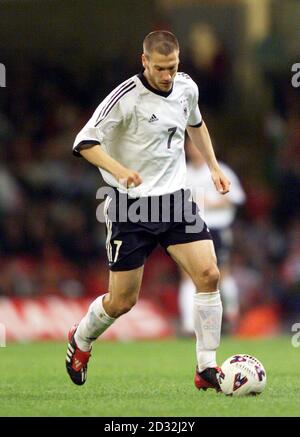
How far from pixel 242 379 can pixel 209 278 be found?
0.65 meters

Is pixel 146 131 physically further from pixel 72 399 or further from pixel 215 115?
pixel 215 115

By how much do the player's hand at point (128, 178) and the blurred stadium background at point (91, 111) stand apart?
293 inches

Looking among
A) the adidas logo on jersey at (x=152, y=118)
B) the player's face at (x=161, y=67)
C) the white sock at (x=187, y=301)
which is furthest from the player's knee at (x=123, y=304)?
the white sock at (x=187, y=301)

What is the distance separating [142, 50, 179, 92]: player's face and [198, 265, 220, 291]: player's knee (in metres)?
1.18

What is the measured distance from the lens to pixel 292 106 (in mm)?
17328

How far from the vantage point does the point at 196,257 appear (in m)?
7.54

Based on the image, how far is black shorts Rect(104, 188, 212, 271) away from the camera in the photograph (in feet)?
25.3

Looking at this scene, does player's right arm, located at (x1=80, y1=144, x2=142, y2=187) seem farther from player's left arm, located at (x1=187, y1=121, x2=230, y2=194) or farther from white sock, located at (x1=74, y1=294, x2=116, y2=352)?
white sock, located at (x1=74, y1=294, x2=116, y2=352)

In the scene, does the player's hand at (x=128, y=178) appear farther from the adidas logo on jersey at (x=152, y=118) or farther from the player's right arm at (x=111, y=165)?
the adidas logo on jersey at (x=152, y=118)

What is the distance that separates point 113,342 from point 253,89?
578cm

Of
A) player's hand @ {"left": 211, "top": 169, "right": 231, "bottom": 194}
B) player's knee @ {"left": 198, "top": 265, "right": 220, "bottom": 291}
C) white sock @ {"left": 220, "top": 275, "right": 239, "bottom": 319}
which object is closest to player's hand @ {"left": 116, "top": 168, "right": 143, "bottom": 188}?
player's knee @ {"left": 198, "top": 265, "right": 220, "bottom": 291}
